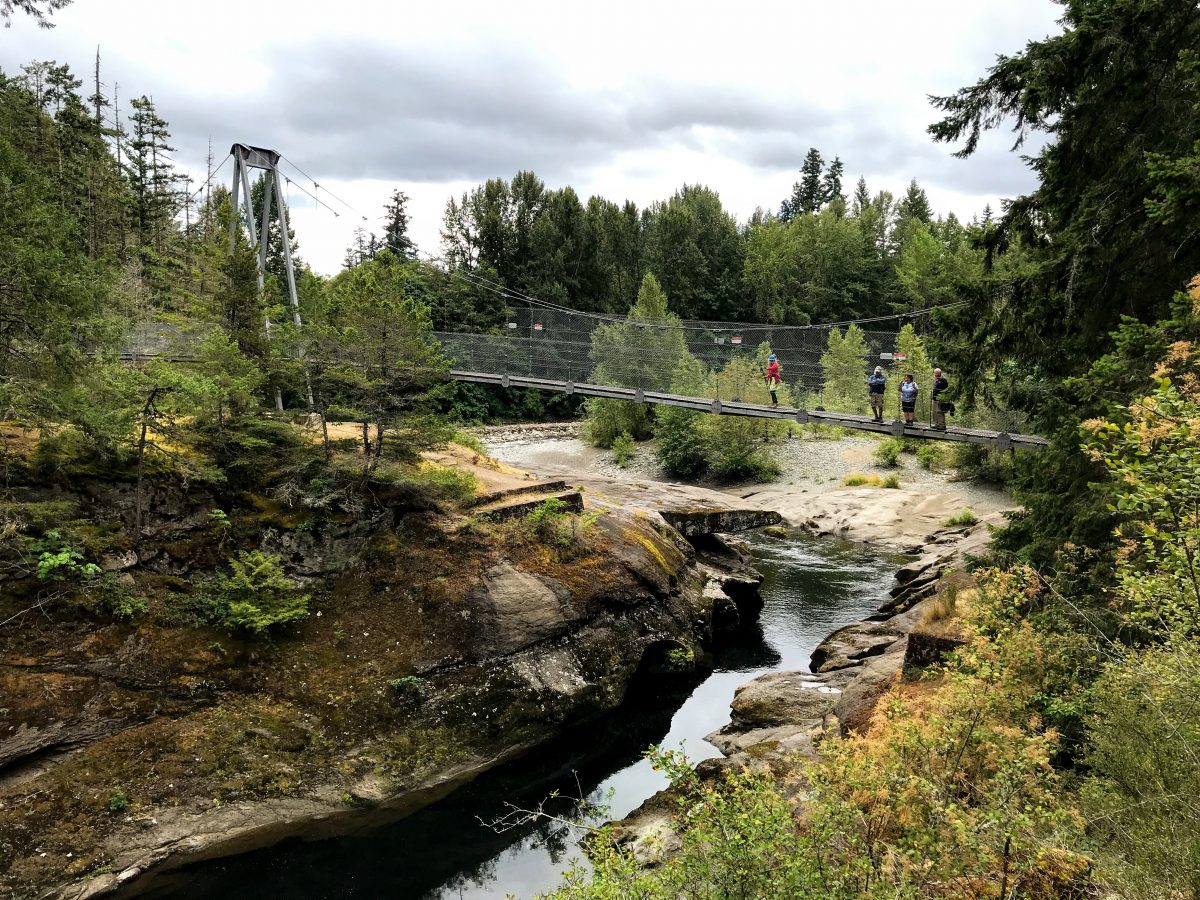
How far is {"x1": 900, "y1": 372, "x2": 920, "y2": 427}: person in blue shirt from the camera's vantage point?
15.8m

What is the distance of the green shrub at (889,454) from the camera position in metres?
27.2

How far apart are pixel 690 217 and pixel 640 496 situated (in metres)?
34.7

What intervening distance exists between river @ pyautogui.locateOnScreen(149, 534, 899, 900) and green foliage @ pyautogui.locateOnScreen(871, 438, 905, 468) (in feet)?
48.9

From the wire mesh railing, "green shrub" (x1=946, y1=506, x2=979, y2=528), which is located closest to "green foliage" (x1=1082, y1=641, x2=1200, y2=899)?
"green shrub" (x1=946, y1=506, x2=979, y2=528)

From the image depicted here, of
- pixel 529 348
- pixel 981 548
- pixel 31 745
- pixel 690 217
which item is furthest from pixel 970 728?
pixel 690 217

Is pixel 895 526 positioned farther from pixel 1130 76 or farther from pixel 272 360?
pixel 272 360

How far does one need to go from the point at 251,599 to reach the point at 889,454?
2340cm

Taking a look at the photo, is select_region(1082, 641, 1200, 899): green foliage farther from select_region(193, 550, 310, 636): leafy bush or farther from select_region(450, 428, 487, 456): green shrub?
select_region(450, 428, 487, 456): green shrub

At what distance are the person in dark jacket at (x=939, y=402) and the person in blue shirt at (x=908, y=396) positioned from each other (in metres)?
0.41

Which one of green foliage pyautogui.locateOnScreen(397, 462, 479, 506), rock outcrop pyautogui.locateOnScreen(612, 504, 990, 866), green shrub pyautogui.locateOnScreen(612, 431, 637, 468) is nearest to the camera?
rock outcrop pyautogui.locateOnScreen(612, 504, 990, 866)

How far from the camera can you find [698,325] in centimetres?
2447

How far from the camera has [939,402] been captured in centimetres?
1555

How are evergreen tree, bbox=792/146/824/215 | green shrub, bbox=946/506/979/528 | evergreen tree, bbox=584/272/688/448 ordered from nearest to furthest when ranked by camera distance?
green shrub, bbox=946/506/979/528 → evergreen tree, bbox=584/272/688/448 → evergreen tree, bbox=792/146/824/215

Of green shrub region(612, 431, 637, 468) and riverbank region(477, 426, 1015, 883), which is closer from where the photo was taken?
riverbank region(477, 426, 1015, 883)
